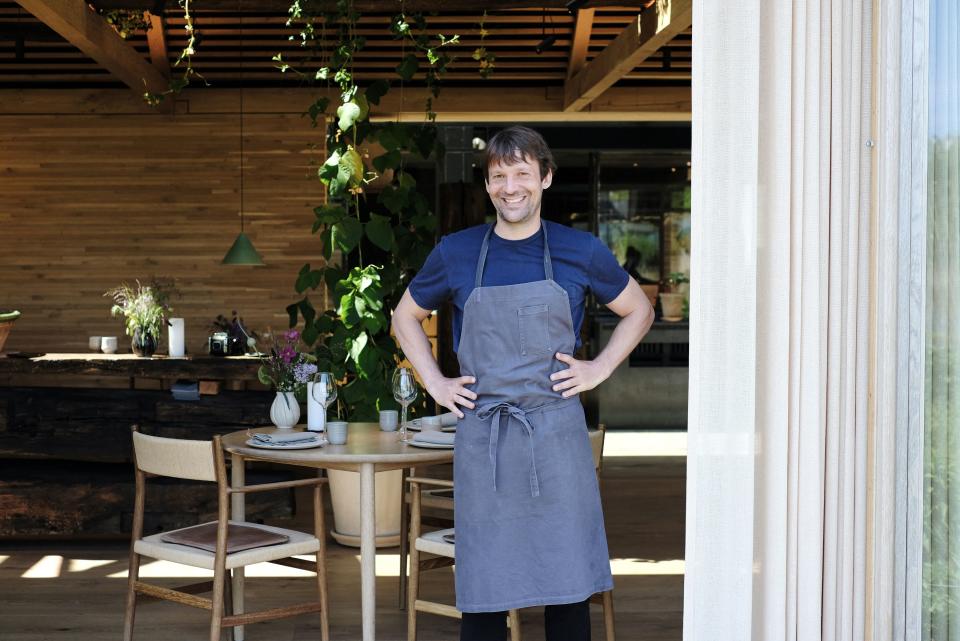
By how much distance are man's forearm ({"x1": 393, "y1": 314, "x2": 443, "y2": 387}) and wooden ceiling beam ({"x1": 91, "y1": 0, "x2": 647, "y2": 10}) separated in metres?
3.96

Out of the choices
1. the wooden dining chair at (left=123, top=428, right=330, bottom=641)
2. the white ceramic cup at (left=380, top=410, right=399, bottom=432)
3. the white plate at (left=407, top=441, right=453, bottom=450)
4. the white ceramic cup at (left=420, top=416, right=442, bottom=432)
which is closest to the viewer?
the wooden dining chair at (left=123, top=428, right=330, bottom=641)

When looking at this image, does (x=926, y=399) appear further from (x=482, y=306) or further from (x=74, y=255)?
(x=74, y=255)

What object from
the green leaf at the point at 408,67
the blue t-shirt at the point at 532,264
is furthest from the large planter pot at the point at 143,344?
the blue t-shirt at the point at 532,264

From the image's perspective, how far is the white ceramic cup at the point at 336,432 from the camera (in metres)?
4.03

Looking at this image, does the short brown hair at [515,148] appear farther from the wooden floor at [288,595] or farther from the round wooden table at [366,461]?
the wooden floor at [288,595]

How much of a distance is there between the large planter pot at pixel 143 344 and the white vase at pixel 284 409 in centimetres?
256

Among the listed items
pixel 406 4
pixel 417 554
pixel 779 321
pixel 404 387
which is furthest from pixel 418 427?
pixel 406 4

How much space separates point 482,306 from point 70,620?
2643 mm

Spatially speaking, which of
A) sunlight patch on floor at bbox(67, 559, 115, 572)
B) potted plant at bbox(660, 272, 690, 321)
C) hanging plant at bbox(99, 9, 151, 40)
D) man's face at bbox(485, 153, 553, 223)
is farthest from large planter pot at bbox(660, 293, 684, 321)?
man's face at bbox(485, 153, 553, 223)

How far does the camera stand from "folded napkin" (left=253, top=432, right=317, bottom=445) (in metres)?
4.03

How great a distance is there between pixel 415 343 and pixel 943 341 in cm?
141

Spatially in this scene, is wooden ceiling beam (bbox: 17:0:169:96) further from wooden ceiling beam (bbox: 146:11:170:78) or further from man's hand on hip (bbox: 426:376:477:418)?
man's hand on hip (bbox: 426:376:477:418)

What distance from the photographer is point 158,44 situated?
26.7ft

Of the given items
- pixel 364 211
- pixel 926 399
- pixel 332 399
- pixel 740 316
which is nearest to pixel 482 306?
pixel 740 316
